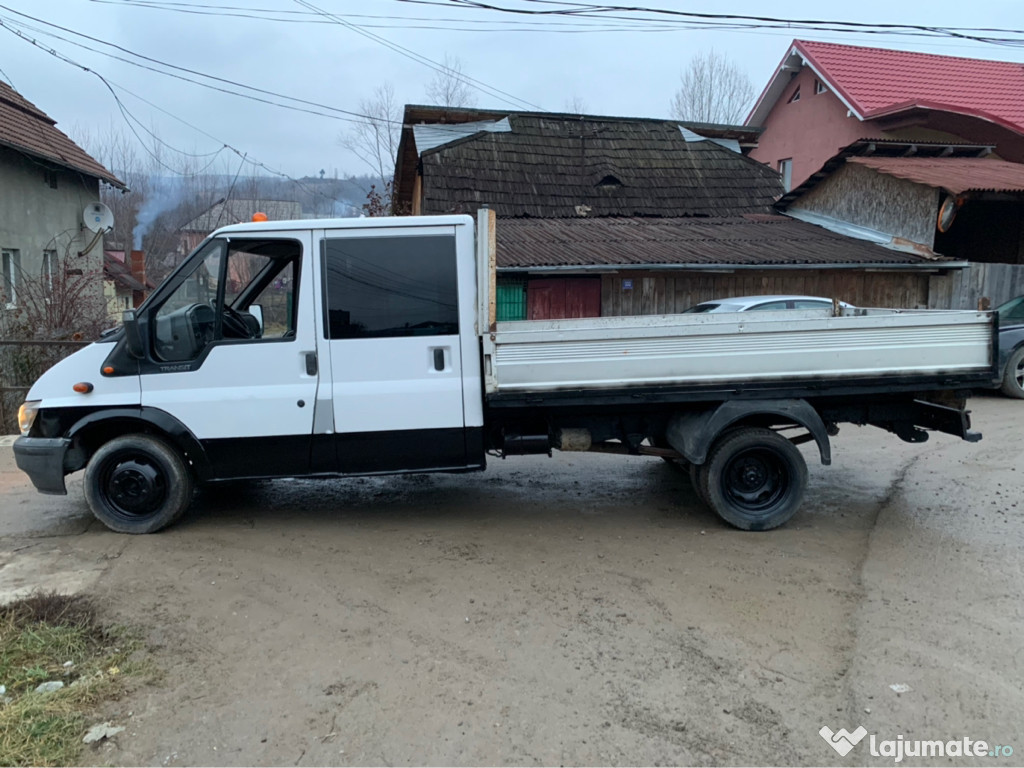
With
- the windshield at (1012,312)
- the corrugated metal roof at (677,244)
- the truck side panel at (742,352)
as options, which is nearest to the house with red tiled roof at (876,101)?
the corrugated metal roof at (677,244)

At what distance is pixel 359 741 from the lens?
299 centimetres

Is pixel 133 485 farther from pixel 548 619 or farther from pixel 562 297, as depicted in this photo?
pixel 562 297

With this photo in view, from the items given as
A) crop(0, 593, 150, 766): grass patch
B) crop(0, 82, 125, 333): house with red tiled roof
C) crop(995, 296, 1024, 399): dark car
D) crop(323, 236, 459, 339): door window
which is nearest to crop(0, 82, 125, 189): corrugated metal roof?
crop(0, 82, 125, 333): house with red tiled roof

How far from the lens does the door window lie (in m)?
5.16

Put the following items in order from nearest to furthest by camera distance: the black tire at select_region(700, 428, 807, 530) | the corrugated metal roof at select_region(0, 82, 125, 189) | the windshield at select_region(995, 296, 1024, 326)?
the black tire at select_region(700, 428, 807, 530) < the windshield at select_region(995, 296, 1024, 326) < the corrugated metal roof at select_region(0, 82, 125, 189)

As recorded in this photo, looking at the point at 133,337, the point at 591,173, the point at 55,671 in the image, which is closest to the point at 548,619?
the point at 55,671

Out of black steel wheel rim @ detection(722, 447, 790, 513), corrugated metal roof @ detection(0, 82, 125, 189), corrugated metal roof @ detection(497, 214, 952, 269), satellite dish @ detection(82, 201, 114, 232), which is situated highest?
corrugated metal roof @ detection(0, 82, 125, 189)

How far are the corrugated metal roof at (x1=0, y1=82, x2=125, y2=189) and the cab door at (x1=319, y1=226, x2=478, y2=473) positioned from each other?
1312cm

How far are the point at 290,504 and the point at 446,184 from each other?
10.7 meters

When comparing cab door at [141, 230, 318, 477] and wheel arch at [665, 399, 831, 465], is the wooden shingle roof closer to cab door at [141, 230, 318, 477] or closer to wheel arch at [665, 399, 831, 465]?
cab door at [141, 230, 318, 477]

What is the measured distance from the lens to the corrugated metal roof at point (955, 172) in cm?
1300

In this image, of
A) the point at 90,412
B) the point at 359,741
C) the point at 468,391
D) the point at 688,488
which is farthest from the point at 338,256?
the point at 688,488

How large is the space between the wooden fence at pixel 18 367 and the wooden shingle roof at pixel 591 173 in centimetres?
783

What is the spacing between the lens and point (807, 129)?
22906 mm
